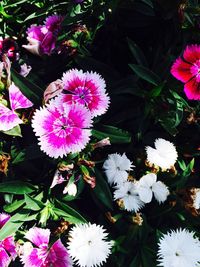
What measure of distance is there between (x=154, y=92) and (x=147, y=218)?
1.62ft

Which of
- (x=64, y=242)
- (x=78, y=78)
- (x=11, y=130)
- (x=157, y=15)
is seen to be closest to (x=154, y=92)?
(x=78, y=78)

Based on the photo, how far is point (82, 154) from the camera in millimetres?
1489

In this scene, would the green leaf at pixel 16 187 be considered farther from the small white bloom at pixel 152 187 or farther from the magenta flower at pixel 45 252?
the small white bloom at pixel 152 187

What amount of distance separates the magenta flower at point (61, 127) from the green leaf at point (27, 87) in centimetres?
8

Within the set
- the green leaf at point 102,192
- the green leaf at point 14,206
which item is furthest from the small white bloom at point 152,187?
the green leaf at point 14,206

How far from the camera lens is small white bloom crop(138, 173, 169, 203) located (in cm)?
152

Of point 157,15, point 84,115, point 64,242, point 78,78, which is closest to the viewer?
point 84,115

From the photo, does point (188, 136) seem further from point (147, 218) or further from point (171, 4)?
point (171, 4)

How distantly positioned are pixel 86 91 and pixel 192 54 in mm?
393

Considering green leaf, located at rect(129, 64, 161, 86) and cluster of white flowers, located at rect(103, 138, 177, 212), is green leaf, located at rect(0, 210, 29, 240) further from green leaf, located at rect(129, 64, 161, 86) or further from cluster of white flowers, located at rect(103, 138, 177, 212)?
green leaf, located at rect(129, 64, 161, 86)

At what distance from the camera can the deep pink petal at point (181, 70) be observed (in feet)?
4.75

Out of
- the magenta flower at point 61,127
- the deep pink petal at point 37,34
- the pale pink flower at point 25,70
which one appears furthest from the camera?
the deep pink petal at point 37,34

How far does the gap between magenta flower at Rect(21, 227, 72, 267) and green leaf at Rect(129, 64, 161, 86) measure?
2.11 feet

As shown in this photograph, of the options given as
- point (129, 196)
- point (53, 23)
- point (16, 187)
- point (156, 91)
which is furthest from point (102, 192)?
point (53, 23)
